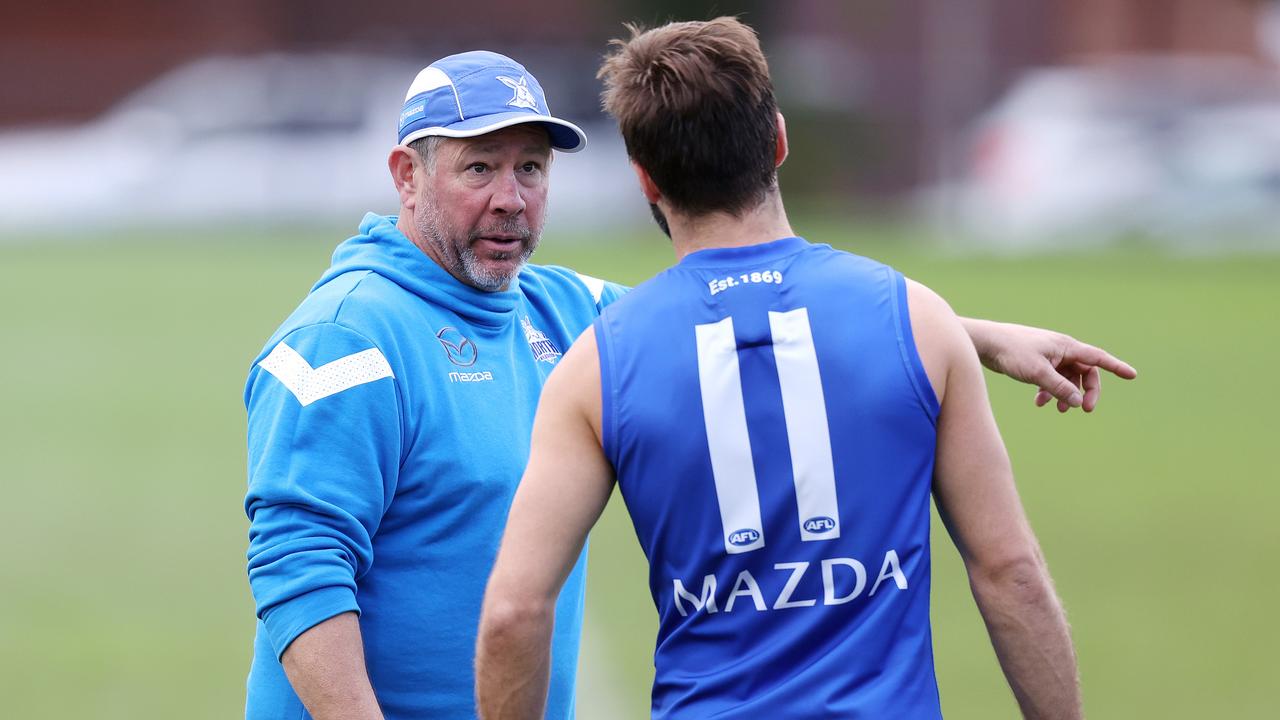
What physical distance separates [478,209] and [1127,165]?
21.9 meters

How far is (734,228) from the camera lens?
9.17ft

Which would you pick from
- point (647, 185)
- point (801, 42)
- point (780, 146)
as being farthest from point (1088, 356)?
point (801, 42)

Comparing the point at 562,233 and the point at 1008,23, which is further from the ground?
the point at 1008,23

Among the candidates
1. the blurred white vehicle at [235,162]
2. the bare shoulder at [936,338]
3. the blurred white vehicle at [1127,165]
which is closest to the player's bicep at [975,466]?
the bare shoulder at [936,338]

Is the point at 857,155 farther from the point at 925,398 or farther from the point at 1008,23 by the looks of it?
the point at 925,398

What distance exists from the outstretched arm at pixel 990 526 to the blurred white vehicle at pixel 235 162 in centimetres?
2511

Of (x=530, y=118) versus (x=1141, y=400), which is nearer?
(x=530, y=118)

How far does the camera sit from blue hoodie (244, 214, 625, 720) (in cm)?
305

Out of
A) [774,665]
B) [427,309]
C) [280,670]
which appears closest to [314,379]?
[427,309]

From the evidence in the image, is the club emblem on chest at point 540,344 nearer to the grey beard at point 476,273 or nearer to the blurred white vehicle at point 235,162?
the grey beard at point 476,273

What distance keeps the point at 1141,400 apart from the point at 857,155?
17.7m

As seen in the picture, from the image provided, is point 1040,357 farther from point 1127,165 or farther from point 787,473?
point 1127,165

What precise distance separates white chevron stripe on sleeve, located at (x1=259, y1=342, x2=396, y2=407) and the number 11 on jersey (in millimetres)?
762

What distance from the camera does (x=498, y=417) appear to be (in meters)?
3.34
